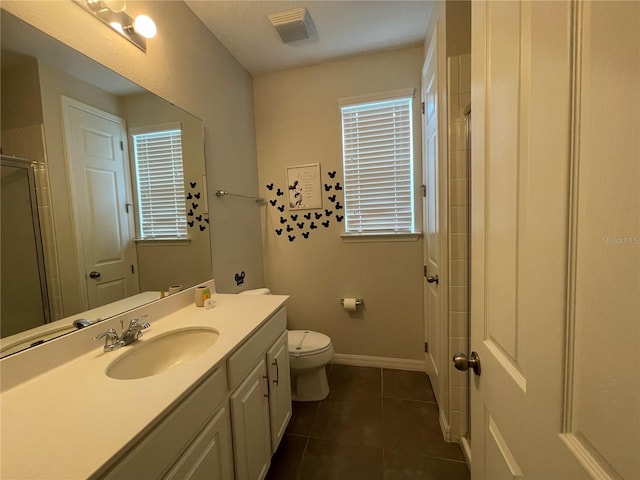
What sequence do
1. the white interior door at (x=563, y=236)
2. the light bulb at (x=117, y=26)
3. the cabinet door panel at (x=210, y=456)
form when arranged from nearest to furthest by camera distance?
the white interior door at (x=563, y=236) → the cabinet door panel at (x=210, y=456) → the light bulb at (x=117, y=26)

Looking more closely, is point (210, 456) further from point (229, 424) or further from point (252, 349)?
point (252, 349)

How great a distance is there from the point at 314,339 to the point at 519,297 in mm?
1719

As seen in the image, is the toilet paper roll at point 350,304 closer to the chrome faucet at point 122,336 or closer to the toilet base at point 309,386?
the toilet base at point 309,386

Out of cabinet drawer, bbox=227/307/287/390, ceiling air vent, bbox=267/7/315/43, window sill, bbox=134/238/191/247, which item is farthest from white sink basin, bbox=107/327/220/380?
ceiling air vent, bbox=267/7/315/43

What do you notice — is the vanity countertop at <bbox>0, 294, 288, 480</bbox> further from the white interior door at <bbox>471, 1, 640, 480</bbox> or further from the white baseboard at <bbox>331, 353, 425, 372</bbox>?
the white baseboard at <bbox>331, 353, 425, 372</bbox>

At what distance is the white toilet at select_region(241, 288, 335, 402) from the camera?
190 centimetres

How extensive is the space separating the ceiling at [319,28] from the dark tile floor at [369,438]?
2.64m

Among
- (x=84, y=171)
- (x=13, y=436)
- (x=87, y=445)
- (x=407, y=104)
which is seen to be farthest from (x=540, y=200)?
(x=407, y=104)

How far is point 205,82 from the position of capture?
1818 millimetres

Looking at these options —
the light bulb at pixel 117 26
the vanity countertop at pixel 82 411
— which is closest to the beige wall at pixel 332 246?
the light bulb at pixel 117 26

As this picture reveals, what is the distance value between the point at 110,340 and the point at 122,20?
1.40m

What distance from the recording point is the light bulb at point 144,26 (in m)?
1.26

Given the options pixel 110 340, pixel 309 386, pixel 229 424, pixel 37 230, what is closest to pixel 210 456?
pixel 229 424

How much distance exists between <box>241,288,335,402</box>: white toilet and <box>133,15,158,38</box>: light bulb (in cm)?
153
